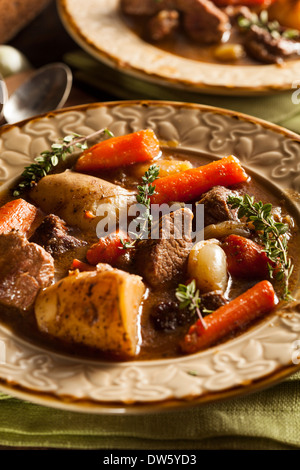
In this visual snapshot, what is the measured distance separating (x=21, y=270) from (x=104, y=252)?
458 mm

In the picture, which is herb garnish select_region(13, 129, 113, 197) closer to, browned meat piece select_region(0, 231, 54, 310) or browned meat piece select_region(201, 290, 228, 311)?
browned meat piece select_region(0, 231, 54, 310)

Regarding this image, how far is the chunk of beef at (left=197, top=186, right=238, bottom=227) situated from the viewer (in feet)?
10.6

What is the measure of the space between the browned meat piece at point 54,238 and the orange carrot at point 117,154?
64 centimetres

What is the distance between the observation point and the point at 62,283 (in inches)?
107

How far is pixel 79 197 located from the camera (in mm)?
3389

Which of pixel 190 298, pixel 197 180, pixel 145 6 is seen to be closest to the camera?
pixel 190 298

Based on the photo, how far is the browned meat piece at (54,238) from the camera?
10.2 ft

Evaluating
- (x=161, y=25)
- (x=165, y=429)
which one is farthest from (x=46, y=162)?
(x=161, y=25)

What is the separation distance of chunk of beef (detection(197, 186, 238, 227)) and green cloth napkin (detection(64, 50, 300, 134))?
1620 mm

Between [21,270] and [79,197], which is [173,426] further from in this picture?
[79,197]

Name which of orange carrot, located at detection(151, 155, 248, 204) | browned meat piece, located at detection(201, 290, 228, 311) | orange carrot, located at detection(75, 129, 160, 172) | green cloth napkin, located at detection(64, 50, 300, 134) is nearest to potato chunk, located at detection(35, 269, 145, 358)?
browned meat piece, located at detection(201, 290, 228, 311)

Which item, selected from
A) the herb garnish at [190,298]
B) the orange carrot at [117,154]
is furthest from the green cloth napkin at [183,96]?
the herb garnish at [190,298]

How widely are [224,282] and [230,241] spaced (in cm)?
26

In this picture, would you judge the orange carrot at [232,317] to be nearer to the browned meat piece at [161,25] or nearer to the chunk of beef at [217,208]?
the chunk of beef at [217,208]
